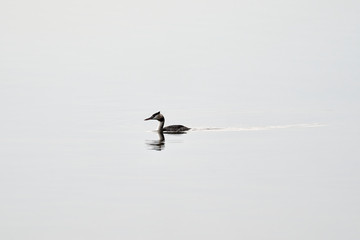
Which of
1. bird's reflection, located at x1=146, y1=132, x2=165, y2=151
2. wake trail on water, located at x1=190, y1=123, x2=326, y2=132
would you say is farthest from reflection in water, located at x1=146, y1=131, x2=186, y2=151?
wake trail on water, located at x1=190, y1=123, x2=326, y2=132

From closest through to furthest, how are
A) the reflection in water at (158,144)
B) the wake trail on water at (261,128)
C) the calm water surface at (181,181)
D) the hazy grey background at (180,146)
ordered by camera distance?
the calm water surface at (181,181) < the hazy grey background at (180,146) < the reflection in water at (158,144) < the wake trail on water at (261,128)

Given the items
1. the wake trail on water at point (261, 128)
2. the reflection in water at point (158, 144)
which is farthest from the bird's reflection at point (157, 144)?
the wake trail on water at point (261, 128)

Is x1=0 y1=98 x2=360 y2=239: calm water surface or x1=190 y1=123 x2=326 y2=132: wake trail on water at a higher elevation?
x1=190 y1=123 x2=326 y2=132: wake trail on water

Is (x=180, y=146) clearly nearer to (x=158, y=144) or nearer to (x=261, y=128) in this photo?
(x=158, y=144)

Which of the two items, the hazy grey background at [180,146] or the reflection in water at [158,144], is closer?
the hazy grey background at [180,146]

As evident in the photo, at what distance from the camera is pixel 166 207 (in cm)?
2017

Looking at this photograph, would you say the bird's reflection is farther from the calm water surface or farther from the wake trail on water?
the wake trail on water

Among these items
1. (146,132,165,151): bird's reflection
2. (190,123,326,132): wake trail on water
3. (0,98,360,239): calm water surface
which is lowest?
(0,98,360,239): calm water surface

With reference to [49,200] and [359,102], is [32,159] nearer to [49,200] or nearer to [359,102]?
[49,200]

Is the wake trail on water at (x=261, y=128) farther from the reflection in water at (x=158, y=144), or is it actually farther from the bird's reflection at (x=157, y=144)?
the bird's reflection at (x=157, y=144)

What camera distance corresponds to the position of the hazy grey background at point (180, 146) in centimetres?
1927

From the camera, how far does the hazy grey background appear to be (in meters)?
19.3

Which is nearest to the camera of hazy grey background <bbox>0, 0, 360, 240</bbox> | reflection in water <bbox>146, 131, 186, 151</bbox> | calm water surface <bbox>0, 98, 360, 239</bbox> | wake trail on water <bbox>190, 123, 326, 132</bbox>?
calm water surface <bbox>0, 98, 360, 239</bbox>

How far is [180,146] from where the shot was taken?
95.5ft
